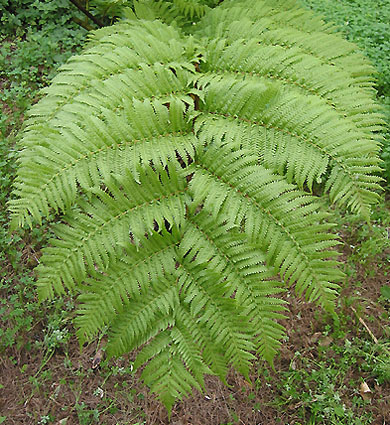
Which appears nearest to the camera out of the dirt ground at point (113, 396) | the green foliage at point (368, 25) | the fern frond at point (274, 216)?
the fern frond at point (274, 216)

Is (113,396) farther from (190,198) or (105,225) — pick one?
A: (190,198)

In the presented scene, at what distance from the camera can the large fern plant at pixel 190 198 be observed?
6.69 ft

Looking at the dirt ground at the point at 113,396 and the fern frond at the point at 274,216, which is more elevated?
the fern frond at the point at 274,216

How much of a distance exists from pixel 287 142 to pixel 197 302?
88 centimetres

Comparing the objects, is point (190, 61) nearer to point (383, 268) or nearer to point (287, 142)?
point (287, 142)

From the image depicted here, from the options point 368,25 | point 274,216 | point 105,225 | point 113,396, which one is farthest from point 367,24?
point 113,396

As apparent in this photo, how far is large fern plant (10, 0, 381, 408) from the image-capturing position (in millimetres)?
2039

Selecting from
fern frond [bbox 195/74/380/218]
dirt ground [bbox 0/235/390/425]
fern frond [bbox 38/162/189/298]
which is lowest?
dirt ground [bbox 0/235/390/425]

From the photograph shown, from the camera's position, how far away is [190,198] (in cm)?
218

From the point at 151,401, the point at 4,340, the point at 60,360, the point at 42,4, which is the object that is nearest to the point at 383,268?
the point at 151,401

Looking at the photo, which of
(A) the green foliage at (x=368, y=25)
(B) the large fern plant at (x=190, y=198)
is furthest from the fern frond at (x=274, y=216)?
(A) the green foliage at (x=368, y=25)

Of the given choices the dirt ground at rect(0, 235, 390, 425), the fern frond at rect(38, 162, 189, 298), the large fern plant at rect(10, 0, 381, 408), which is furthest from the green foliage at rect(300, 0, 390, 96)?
the fern frond at rect(38, 162, 189, 298)

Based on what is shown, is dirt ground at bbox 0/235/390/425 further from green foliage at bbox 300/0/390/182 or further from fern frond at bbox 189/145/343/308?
green foliage at bbox 300/0/390/182

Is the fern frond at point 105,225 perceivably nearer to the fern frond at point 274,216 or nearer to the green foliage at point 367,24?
the fern frond at point 274,216
